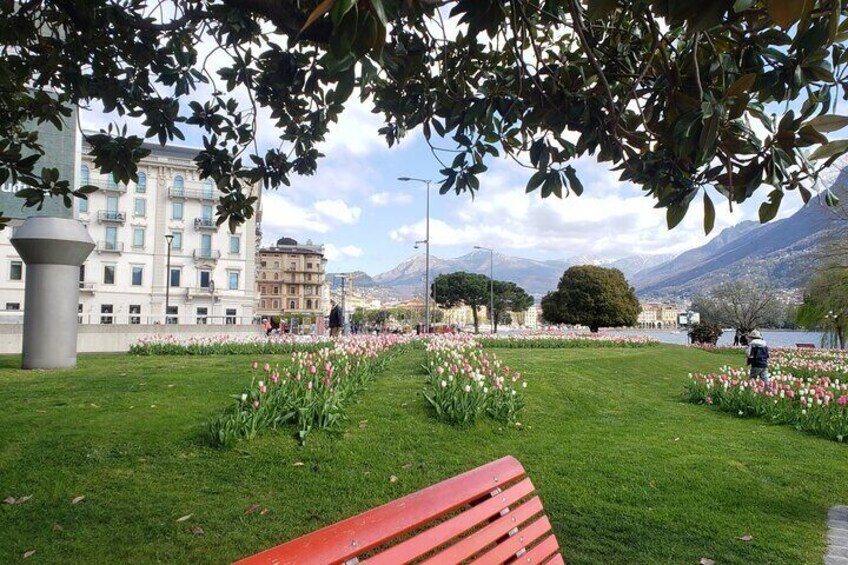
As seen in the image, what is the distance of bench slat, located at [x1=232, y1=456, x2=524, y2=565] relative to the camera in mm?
1481

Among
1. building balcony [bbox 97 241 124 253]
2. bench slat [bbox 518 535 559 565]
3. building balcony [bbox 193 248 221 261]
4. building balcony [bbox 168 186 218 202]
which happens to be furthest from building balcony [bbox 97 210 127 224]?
bench slat [bbox 518 535 559 565]

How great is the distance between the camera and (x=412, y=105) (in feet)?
14.1

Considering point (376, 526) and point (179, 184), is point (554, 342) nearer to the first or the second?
point (376, 526)

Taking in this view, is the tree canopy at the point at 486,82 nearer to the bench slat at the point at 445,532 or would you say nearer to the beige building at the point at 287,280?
the bench slat at the point at 445,532

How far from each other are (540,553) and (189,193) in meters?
54.5

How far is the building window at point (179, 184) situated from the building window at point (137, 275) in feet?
24.4

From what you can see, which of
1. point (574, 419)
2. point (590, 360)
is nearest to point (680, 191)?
point (574, 419)

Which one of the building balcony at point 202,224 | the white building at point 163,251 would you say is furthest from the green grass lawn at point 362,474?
the building balcony at point 202,224

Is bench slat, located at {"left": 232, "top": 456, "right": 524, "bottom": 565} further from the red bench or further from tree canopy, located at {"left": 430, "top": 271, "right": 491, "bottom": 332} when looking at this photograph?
tree canopy, located at {"left": 430, "top": 271, "right": 491, "bottom": 332}

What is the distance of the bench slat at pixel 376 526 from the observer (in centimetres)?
148

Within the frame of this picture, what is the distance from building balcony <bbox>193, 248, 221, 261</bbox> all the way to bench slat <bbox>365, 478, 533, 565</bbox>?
5341cm

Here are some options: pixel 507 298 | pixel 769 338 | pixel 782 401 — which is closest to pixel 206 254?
pixel 507 298

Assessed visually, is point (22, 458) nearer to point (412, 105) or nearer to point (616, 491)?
point (412, 105)

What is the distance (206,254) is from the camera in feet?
172
